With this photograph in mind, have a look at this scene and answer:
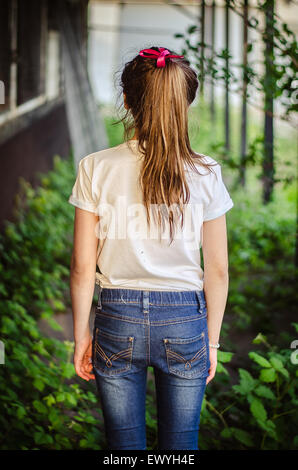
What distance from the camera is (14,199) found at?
5469 millimetres

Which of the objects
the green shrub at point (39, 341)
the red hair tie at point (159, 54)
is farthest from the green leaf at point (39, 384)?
the red hair tie at point (159, 54)

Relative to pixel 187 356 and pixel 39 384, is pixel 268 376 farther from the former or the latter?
pixel 39 384

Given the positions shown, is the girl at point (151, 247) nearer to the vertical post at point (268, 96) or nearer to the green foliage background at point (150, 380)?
the green foliage background at point (150, 380)

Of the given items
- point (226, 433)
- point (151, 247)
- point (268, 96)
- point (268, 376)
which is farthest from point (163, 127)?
point (268, 96)

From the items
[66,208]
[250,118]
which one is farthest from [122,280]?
[250,118]

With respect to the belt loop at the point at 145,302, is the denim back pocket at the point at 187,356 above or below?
below

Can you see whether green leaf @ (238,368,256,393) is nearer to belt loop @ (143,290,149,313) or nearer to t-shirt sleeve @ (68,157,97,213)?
belt loop @ (143,290,149,313)

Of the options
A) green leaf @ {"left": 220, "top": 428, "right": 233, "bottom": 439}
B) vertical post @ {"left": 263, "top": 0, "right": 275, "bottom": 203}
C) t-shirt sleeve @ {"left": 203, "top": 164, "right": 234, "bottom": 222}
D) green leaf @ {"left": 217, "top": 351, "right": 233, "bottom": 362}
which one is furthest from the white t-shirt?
vertical post @ {"left": 263, "top": 0, "right": 275, "bottom": 203}

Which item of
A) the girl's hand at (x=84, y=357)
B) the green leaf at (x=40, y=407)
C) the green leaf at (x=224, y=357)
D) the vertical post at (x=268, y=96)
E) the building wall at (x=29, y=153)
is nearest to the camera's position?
the girl's hand at (x=84, y=357)

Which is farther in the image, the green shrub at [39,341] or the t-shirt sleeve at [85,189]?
the green shrub at [39,341]

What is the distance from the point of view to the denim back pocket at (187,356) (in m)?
1.52

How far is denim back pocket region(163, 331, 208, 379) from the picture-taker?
4.99 ft

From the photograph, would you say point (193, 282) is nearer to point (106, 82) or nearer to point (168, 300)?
point (168, 300)

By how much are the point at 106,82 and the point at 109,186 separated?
626 inches
